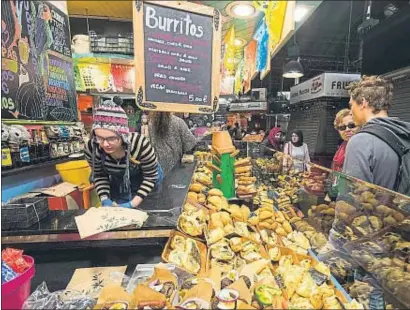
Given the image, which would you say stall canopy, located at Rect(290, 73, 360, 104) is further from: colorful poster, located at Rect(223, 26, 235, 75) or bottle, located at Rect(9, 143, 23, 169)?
bottle, located at Rect(9, 143, 23, 169)

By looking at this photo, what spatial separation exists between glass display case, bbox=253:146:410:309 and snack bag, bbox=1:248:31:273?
110cm

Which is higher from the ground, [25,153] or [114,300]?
[25,153]

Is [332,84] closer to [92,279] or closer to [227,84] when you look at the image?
[227,84]

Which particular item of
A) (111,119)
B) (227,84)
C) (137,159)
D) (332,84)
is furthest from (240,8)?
(332,84)

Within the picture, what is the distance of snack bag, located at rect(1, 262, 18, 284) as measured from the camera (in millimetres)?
720

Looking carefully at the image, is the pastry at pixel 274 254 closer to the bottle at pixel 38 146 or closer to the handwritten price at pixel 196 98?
the handwritten price at pixel 196 98

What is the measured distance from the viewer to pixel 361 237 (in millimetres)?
1328

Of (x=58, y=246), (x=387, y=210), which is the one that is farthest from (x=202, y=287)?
(x=387, y=210)

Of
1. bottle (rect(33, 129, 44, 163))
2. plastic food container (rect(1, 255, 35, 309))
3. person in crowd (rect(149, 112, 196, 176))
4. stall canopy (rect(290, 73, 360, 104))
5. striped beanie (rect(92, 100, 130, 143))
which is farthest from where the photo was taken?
stall canopy (rect(290, 73, 360, 104))

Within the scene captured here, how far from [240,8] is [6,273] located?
1.58 meters

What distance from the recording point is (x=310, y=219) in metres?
1.73

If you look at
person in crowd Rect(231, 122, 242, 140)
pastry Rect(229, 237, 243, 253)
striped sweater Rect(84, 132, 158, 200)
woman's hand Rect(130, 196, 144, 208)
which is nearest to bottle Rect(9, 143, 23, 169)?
striped sweater Rect(84, 132, 158, 200)

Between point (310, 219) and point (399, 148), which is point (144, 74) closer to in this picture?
point (310, 219)

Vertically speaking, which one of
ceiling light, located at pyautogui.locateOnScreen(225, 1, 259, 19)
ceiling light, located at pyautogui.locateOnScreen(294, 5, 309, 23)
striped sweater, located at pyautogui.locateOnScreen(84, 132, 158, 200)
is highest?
ceiling light, located at pyautogui.locateOnScreen(225, 1, 259, 19)
